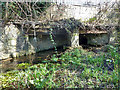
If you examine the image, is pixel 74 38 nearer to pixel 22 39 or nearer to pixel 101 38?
Answer: pixel 101 38

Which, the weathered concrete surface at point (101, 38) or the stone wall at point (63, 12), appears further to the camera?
the weathered concrete surface at point (101, 38)

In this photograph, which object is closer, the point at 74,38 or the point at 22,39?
the point at 22,39

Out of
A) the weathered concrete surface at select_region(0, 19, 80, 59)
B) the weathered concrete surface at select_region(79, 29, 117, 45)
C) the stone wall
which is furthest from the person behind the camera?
the weathered concrete surface at select_region(79, 29, 117, 45)

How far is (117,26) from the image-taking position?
16.8ft

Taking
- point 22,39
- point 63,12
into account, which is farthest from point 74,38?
point 22,39

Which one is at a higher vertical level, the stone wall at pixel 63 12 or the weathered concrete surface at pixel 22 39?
the stone wall at pixel 63 12

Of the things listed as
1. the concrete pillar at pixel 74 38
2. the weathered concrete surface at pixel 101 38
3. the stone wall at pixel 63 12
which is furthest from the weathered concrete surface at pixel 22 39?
the weathered concrete surface at pixel 101 38

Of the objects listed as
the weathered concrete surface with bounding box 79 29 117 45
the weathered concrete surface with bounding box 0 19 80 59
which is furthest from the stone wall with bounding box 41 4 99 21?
the weathered concrete surface with bounding box 79 29 117 45

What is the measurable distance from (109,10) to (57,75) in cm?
367

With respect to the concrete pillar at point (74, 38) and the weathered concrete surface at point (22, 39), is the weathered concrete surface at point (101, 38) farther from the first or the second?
the weathered concrete surface at point (22, 39)

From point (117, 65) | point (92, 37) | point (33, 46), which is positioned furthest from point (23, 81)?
point (92, 37)

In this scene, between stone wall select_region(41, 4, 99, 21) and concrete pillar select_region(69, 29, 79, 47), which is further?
concrete pillar select_region(69, 29, 79, 47)

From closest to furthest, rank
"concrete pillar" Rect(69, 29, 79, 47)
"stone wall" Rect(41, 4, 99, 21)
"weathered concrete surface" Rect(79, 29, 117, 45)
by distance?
1. "stone wall" Rect(41, 4, 99, 21)
2. "concrete pillar" Rect(69, 29, 79, 47)
3. "weathered concrete surface" Rect(79, 29, 117, 45)

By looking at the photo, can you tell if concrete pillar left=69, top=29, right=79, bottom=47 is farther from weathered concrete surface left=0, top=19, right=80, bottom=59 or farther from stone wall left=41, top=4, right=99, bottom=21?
stone wall left=41, top=4, right=99, bottom=21
